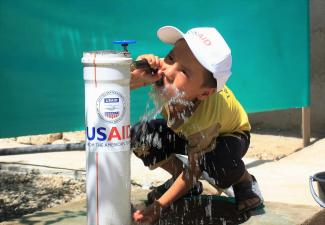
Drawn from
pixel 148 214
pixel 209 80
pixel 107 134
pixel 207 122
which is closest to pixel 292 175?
pixel 207 122

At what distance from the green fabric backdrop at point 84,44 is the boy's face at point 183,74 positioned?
132 centimetres

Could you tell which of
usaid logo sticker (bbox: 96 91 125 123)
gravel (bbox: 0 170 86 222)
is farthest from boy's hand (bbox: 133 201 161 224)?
gravel (bbox: 0 170 86 222)

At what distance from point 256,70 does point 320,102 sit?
145 cm

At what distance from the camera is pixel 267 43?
5219 millimetres

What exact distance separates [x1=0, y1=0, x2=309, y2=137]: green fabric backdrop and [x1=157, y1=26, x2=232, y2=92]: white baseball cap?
129cm

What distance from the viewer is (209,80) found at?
260 cm

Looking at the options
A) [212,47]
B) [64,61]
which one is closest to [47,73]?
[64,61]

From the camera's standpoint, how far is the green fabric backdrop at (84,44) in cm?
368

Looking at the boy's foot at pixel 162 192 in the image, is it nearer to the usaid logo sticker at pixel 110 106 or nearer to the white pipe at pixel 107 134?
the white pipe at pixel 107 134

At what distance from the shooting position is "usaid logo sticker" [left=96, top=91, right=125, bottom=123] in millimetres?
2334

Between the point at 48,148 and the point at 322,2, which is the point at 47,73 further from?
the point at 322,2

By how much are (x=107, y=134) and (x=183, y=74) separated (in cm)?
43

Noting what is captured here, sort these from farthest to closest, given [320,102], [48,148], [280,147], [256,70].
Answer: [320,102] < [280,147] < [256,70] < [48,148]

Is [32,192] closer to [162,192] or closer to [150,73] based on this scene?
[162,192]
